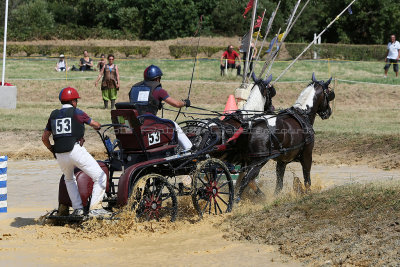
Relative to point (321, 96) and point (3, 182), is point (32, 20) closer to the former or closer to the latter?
point (321, 96)

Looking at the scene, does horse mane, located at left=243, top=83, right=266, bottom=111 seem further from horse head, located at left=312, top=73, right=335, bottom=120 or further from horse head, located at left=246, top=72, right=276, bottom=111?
horse head, located at left=312, top=73, right=335, bottom=120

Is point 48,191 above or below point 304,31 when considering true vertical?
below

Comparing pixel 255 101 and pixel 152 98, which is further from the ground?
pixel 152 98

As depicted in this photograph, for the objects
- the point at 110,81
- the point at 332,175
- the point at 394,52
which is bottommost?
the point at 332,175

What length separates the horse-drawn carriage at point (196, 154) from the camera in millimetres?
8891

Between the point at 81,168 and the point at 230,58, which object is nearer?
the point at 81,168

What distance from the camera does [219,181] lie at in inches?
404

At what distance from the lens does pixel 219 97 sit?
2591cm

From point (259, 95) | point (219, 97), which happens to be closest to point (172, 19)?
point (219, 97)

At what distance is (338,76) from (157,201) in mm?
21557

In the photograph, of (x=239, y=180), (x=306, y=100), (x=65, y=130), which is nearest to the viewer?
(x=65, y=130)

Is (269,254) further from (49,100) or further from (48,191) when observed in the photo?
(49,100)

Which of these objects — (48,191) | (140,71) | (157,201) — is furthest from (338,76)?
(157,201)

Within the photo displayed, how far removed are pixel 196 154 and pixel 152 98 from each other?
3.26 ft
